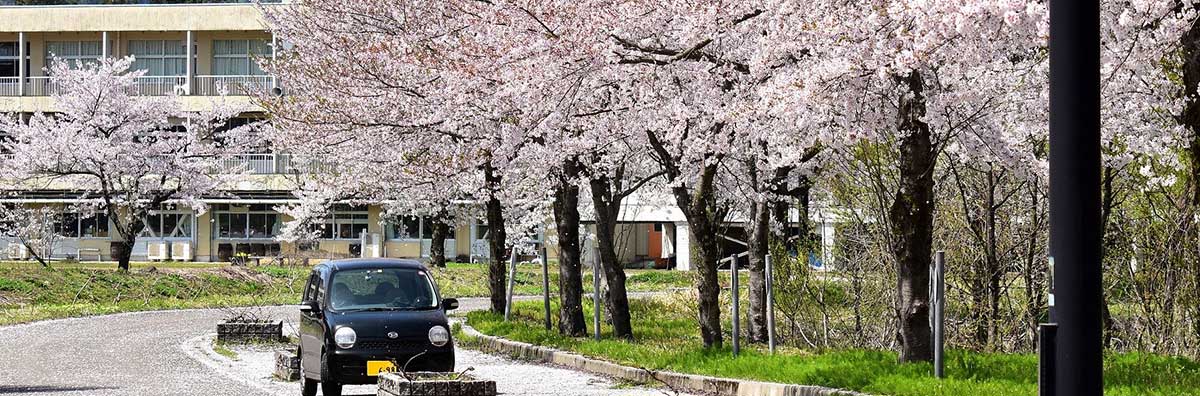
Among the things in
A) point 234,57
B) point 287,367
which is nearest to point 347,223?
point 234,57

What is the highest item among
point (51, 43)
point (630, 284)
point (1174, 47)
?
point (51, 43)

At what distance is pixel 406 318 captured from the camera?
49.3 ft

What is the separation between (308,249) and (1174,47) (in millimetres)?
52136

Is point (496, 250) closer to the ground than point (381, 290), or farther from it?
farther from it

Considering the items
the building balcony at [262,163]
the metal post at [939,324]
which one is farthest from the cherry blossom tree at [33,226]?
the metal post at [939,324]

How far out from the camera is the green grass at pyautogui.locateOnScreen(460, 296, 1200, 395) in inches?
485

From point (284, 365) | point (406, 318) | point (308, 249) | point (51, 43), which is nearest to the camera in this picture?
point (406, 318)

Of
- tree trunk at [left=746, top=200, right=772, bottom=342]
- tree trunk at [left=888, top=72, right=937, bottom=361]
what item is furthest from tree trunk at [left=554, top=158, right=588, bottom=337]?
tree trunk at [left=888, top=72, right=937, bottom=361]

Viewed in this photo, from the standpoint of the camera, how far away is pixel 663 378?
15945 millimetres

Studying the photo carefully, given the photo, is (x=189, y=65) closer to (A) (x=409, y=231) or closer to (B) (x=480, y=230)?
(A) (x=409, y=231)

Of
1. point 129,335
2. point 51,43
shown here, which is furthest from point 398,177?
point 51,43

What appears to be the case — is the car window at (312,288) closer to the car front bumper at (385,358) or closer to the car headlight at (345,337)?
the car headlight at (345,337)

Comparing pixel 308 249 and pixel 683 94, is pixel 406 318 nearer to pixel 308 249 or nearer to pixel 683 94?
pixel 683 94

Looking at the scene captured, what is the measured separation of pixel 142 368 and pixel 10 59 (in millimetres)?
Answer: 53917
